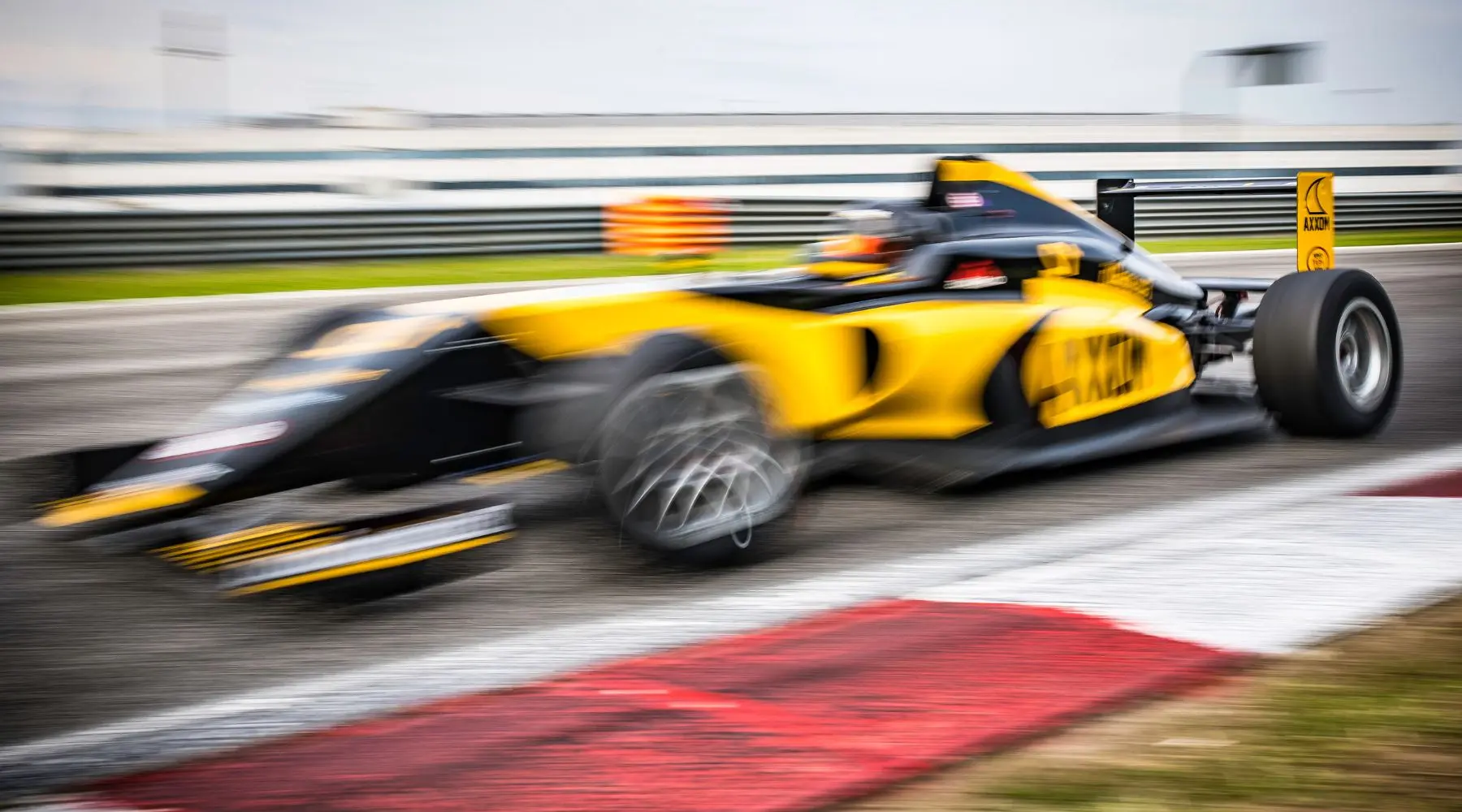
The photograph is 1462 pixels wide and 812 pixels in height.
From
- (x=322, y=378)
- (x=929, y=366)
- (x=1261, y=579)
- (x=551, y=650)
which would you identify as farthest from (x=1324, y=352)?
(x=322, y=378)

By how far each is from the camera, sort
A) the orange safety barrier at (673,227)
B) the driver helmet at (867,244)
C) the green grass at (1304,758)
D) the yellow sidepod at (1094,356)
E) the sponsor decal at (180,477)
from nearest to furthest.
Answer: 1. the green grass at (1304,758)
2. the sponsor decal at (180,477)
3. the orange safety barrier at (673,227)
4. the yellow sidepod at (1094,356)
5. the driver helmet at (867,244)

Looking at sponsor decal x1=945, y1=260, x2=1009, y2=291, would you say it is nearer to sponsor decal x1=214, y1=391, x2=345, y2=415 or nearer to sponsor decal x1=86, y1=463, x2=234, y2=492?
sponsor decal x1=214, y1=391, x2=345, y2=415

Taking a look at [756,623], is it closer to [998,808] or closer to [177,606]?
[998,808]

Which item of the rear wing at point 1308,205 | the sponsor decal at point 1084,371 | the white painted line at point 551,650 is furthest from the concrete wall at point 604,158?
the white painted line at point 551,650

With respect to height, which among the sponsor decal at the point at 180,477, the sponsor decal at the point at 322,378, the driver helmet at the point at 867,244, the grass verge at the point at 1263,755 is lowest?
the grass verge at the point at 1263,755

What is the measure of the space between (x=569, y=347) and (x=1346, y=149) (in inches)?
2100

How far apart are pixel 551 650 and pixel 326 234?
1271cm

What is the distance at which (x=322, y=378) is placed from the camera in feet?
12.1

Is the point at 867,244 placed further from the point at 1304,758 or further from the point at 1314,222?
the point at 1304,758

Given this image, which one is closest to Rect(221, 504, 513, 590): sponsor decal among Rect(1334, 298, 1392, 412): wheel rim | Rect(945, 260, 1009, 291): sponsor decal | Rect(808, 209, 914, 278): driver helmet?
Rect(808, 209, 914, 278): driver helmet

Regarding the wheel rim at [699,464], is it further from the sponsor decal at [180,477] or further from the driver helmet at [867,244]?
the driver helmet at [867,244]

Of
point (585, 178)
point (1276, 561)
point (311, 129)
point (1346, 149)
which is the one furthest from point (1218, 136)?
point (1276, 561)

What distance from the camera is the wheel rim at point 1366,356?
5.52 m

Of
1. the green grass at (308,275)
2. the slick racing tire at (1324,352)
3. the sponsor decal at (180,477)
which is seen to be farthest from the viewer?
the green grass at (308,275)
